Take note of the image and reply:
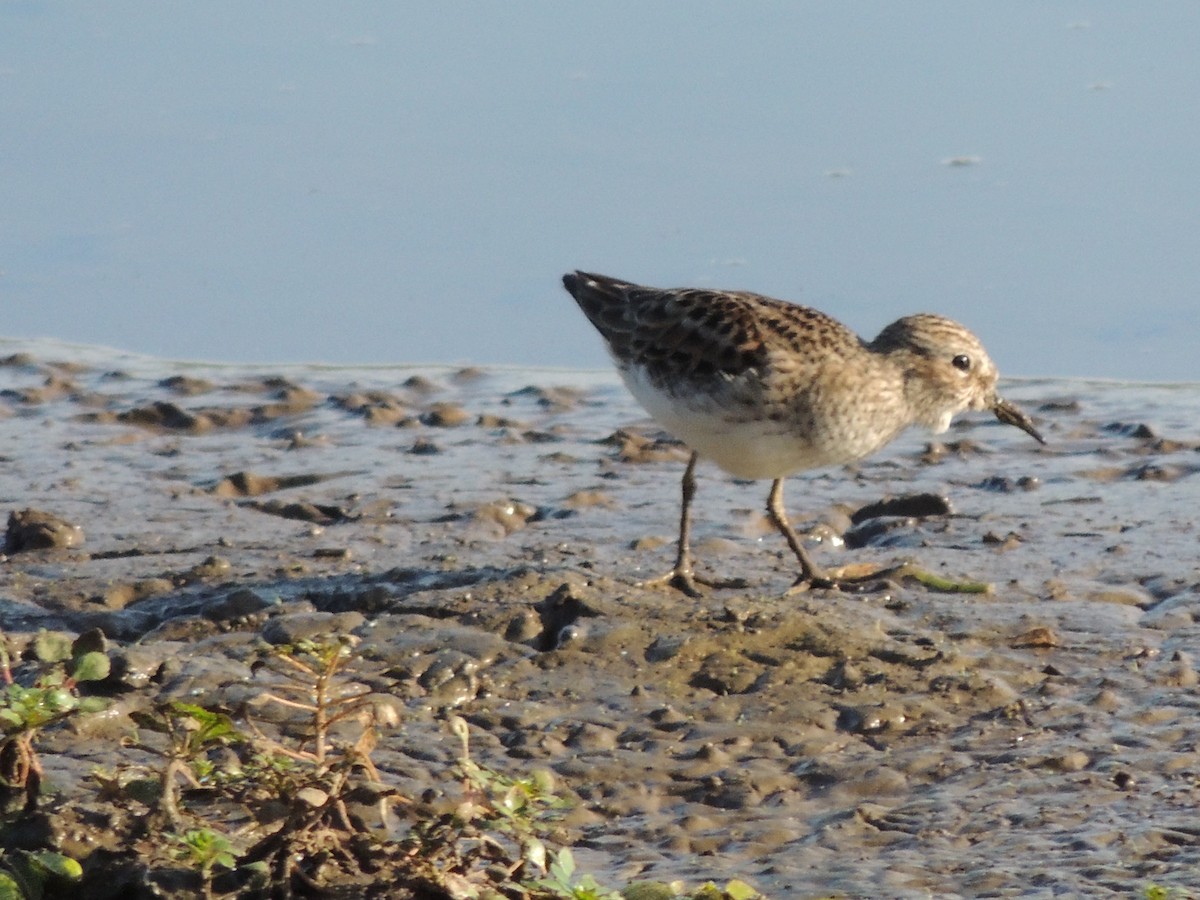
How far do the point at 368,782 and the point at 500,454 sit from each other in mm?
4663

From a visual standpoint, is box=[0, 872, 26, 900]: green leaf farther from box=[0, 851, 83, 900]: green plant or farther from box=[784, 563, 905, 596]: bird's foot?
box=[784, 563, 905, 596]: bird's foot

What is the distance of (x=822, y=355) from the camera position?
22.7 ft

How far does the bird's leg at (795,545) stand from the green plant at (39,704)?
315 cm

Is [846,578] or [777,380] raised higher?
[777,380]

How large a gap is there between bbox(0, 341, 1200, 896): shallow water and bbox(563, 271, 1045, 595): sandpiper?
1.64 feet

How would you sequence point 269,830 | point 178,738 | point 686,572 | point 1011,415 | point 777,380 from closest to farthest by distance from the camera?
point 178,738 < point 269,830 < point 777,380 < point 686,572 < point 1011,415

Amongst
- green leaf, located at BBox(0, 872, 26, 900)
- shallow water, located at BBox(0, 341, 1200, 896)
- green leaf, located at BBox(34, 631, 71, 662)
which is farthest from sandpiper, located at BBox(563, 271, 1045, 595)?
green leaf, located at BBox(0, 872, 26, 900)

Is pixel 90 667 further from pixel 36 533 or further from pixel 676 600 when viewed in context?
pixel 36 533

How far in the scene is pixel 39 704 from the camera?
4012mm

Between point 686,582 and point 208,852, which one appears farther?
point 686,582

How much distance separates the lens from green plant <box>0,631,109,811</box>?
400 centimetres

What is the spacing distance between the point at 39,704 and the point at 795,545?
143 inches

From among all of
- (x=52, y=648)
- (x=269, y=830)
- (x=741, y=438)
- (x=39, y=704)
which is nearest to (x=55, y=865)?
(x=39, y=704)

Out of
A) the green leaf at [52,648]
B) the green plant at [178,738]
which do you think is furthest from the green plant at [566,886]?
the green leaf at [52,648]
